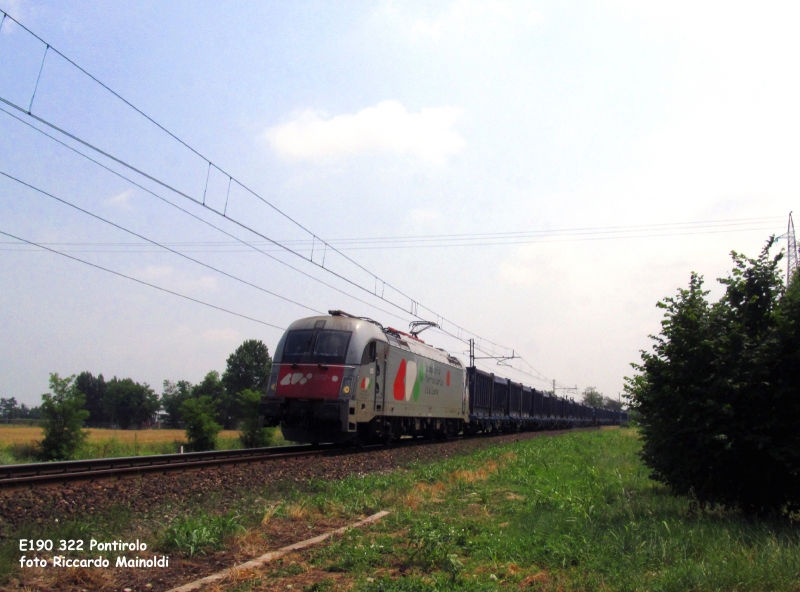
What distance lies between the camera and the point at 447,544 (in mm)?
6598

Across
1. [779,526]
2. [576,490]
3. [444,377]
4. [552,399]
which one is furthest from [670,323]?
[552,399]

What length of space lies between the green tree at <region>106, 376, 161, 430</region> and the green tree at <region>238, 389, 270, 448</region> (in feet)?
221

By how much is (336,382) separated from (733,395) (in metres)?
10.2

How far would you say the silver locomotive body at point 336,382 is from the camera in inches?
634

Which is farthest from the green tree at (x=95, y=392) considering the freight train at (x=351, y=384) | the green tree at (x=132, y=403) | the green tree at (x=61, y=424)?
the freight train at (x=351, y=384)

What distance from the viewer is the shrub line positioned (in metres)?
5.37

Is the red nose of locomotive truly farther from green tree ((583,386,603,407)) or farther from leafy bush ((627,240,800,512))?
green tree ((583,386,603,407))

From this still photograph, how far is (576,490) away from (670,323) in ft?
12.5

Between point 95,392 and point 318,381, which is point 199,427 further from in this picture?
point 95,392

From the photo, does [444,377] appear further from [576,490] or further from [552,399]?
[552,399]

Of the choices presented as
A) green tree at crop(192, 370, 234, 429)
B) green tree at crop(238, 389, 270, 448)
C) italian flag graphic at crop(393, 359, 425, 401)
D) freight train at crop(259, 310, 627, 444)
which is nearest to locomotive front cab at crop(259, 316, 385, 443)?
freight train at crop(259, 310, 627, 444)

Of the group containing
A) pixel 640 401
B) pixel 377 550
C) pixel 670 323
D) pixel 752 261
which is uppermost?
pixel 752 261

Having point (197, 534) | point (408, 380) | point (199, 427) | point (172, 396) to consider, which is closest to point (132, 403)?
point (172, 396)

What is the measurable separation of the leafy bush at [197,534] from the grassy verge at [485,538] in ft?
0.05
